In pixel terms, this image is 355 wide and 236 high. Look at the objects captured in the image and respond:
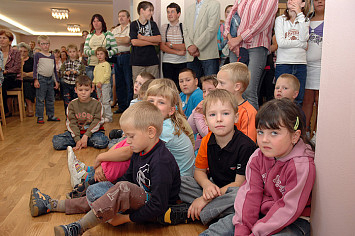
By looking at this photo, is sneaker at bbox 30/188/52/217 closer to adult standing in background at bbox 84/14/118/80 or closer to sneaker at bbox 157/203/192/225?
sneaker at bbox 157/203/192/225

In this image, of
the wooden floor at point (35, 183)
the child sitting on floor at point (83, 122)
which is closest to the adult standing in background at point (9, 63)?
the wooden floor at point (35, 183)

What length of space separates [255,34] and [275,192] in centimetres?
195

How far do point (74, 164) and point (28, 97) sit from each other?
3.95 m

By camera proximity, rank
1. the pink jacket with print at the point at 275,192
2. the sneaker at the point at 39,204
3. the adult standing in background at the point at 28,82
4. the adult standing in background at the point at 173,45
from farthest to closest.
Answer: the adult standing in background at the point at 28,82, the adult standing in background at the point at 173,45, the sneaker at the point at 39,204, the pink jacket with print at the point at 275,192

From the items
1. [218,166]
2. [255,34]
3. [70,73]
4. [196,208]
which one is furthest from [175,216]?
[70,73]

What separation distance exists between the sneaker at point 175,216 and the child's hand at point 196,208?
0.03 m

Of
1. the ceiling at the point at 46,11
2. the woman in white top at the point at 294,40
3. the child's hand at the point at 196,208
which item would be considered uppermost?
the ceiling at the point at 46,11

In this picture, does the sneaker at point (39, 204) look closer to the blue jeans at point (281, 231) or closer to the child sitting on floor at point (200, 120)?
the blue jeans at point (281, 231)

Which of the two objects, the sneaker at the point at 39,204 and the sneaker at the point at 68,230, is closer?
the sneaker at the point at 68,230

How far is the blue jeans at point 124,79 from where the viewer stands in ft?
15.7

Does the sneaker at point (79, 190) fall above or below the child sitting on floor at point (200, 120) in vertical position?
below

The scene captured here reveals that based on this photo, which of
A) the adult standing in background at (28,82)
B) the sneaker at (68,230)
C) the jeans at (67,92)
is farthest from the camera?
the adult standing in background at (28,82)

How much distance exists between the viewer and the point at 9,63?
5.13 metres

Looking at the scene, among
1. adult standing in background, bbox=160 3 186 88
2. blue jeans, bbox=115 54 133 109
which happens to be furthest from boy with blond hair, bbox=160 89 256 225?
blue jeans, bbox=115 54 133 109
